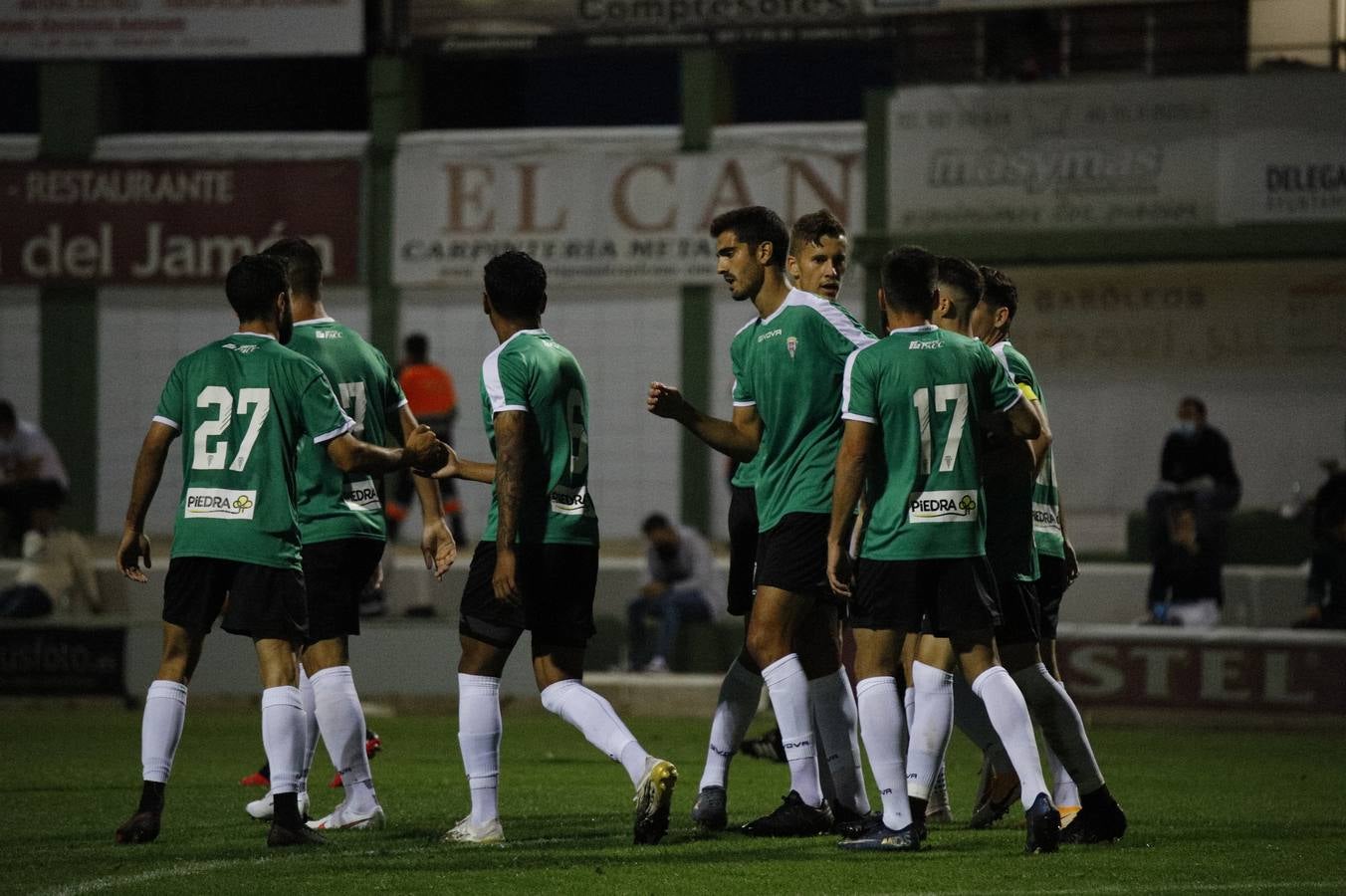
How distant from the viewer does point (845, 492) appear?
24.6 ft

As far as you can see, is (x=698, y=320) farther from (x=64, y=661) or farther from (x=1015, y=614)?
(x=1015, y=614)

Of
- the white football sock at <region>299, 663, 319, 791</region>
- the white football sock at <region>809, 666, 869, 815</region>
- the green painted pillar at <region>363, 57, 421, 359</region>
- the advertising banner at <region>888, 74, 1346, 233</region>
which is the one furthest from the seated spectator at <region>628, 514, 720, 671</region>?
the white football sock at <region>809, 666, 869, 815</region>

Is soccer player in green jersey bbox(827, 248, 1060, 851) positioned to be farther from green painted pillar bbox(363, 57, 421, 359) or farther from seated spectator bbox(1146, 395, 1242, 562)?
green painted pillar bbox(363, 57, 421, 359)

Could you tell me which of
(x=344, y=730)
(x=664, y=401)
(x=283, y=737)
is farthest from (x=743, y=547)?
(x=283, y=737)

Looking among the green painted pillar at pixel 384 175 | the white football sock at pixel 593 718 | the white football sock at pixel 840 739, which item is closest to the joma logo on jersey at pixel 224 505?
the white football sock at pixel 593 718

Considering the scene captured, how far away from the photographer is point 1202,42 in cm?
2214

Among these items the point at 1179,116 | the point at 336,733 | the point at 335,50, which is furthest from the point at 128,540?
the point at 335,50

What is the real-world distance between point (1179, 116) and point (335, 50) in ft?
31.8

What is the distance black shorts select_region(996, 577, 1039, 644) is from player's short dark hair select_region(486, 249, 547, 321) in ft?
6.77

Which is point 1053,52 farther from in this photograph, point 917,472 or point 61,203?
point 917,472

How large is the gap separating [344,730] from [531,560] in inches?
43.4

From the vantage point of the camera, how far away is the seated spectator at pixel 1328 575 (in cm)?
1577

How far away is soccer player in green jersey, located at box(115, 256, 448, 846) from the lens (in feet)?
25.4

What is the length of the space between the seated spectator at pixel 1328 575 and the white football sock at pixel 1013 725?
903 cm
